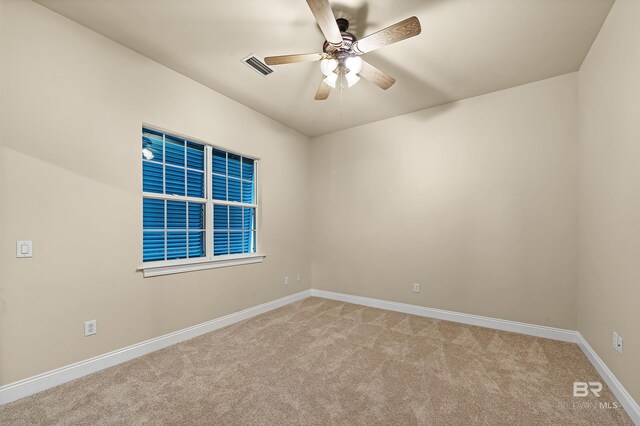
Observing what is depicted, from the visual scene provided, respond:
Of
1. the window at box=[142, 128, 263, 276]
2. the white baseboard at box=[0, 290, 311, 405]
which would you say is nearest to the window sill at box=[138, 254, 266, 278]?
the window at box=[142, 128, 263, 276]

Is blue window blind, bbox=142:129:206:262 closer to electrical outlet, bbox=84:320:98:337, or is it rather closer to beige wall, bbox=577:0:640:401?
electrical outlet, bbox=84:320:98:337

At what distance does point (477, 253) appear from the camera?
3.29 metres

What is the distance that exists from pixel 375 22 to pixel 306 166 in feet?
8.99

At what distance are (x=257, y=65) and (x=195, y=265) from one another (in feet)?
7.30

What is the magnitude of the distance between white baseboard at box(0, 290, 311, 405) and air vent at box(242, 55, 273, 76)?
9.23ft

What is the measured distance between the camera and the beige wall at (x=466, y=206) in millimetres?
2881

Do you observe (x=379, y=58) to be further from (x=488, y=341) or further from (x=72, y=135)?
(x=488, y=341)

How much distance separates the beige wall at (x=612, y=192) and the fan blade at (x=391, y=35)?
1372 millimetres

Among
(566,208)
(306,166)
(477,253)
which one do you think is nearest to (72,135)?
(306,166)

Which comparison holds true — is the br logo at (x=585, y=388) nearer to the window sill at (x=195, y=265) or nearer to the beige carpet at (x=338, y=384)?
the beige carpet at (x=338, y=384)

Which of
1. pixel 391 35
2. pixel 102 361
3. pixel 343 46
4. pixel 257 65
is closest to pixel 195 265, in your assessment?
pixel 102 361

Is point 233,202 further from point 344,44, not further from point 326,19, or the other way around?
point 326,19

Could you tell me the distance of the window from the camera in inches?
109

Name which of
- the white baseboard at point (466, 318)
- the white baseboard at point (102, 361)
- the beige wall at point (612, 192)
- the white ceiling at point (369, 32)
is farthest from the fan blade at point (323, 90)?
the white baseboard at point (466, 318)
